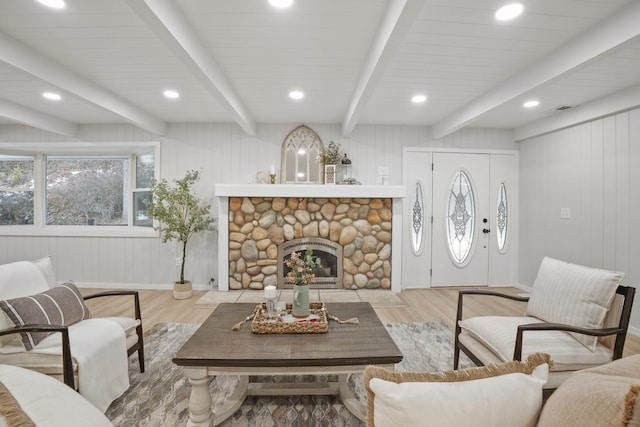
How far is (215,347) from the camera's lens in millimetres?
1599

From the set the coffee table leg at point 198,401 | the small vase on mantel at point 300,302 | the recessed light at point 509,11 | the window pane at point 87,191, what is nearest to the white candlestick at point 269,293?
the small vase on mantel at point 300,302

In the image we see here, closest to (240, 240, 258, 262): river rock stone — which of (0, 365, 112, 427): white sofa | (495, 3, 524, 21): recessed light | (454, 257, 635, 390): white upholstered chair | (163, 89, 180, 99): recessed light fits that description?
(163, 89, 180, 99): recessed light

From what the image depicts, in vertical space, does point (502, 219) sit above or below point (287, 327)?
above

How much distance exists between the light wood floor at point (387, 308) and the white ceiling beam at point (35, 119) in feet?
7.25

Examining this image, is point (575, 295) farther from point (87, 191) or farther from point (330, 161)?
point (87, 191)

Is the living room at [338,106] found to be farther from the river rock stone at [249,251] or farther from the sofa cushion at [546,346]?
the sofa cushion at [546,346]

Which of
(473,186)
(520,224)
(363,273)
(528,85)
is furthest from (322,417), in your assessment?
(520,224)

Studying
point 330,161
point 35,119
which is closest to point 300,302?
point 330,161

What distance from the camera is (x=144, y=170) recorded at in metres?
4.53

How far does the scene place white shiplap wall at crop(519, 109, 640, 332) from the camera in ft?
10.0

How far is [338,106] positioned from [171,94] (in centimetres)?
181

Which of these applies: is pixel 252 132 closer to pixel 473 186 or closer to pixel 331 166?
pixel 331 166

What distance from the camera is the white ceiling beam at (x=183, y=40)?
1.57m

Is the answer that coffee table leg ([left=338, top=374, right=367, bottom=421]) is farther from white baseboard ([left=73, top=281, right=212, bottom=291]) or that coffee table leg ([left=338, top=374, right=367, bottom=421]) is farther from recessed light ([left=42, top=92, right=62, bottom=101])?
recessed light ([left=42, top=92, right=62, bottom=101])
